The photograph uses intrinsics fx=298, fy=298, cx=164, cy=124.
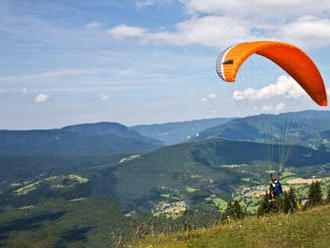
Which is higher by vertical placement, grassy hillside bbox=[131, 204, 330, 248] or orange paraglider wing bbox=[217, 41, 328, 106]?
orange paraglider wing bbox=[217, 41, 328, 106]

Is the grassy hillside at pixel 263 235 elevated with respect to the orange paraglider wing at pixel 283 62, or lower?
lower

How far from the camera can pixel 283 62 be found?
66.3 ft

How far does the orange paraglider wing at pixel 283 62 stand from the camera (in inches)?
631

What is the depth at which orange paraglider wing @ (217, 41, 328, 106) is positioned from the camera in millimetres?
16016

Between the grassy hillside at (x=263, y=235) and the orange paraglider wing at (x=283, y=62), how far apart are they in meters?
7.44

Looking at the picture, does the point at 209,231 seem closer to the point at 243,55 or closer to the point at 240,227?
the point at 240,227

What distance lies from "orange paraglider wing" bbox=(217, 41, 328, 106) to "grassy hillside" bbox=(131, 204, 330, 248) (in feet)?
24.4

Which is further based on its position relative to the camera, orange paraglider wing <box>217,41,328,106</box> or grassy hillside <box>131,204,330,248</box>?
orange paraglider wing <box>217,41,328,106</box>

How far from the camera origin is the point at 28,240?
189250 millimetres

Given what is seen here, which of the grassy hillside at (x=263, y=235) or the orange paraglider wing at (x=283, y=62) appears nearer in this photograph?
the grassy hillside at (x=263, y=235)

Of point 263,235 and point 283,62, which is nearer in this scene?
point 263,235

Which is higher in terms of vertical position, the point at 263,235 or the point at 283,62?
the point at 283,62

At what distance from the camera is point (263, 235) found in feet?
39.1

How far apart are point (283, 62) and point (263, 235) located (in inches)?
498
